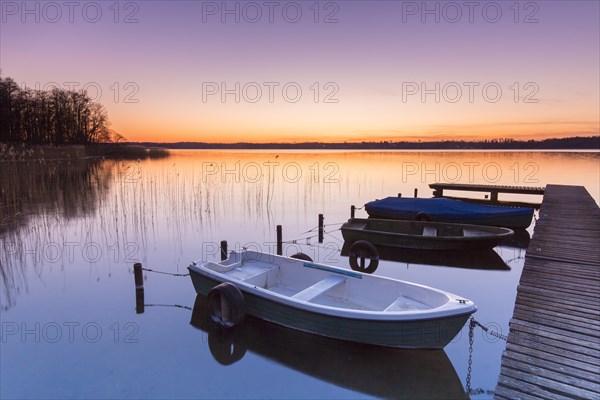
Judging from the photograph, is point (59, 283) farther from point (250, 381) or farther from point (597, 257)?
point (597, 257)

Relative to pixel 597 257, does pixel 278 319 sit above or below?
below

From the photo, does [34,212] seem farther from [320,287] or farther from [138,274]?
[320,287]

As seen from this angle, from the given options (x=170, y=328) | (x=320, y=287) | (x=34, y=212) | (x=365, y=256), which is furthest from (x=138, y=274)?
(x=34, y=212)

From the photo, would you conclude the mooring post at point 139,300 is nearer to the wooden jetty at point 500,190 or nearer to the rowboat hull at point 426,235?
the rowboat hull at point 426,235

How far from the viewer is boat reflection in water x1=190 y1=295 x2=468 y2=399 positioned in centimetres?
646

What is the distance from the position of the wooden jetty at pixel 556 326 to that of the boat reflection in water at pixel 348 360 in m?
1.42

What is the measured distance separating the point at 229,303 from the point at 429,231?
993cm

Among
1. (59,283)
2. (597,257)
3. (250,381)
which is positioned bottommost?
(250,381)

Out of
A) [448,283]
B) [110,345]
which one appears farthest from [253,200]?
[110,345]

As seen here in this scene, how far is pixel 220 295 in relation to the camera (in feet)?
27.1

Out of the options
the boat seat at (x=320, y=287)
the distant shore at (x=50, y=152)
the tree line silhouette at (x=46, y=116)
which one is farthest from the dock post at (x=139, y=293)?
the tree line silhouette at (x=46, y=116)

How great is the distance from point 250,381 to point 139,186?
28374 millimetres

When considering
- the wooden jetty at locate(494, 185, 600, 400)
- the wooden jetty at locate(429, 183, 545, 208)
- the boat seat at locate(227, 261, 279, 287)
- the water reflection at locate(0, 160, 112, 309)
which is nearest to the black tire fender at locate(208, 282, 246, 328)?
the boat seat at locate(227, 261, 279, 287)

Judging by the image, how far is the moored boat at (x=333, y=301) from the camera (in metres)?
6.67
